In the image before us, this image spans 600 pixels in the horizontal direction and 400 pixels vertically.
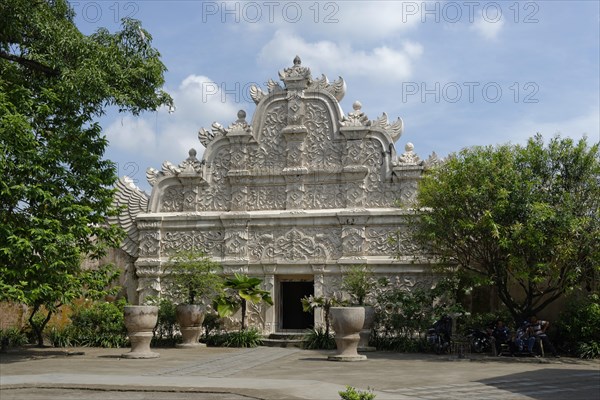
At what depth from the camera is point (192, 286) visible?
19.0 meters

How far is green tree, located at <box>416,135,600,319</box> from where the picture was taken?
622 inches

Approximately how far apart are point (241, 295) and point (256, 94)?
5960 mm

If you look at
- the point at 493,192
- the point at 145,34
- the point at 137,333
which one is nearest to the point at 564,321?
the point at 493,192

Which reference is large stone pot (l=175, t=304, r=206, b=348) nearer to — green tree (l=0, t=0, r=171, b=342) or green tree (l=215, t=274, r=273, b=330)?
green tree (l=215, t=274, r=273, b=330)

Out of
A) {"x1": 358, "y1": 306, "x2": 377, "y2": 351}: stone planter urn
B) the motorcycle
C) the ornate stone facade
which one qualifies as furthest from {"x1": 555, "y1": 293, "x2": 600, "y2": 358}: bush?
{"x1": 358, "y1": 306, "x2": 377, "y2": 351}: stone planter urn

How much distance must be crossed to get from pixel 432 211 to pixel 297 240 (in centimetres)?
433

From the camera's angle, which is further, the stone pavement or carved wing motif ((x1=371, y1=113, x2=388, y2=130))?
carved wing motif ((x1=371, y1=113, x2=388, y2=130))

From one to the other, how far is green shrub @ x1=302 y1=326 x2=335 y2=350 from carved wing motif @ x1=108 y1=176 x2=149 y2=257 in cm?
616

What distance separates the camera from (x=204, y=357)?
15.8 meters

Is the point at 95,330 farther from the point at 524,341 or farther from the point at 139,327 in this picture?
the point at 524,341

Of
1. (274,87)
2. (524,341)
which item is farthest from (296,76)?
(524,341)

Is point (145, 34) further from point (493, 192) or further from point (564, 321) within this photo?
point (564, 321)

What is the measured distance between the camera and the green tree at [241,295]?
19.2m

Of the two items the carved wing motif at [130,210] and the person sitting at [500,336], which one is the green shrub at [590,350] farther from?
the carved wing motif at [130,210]
